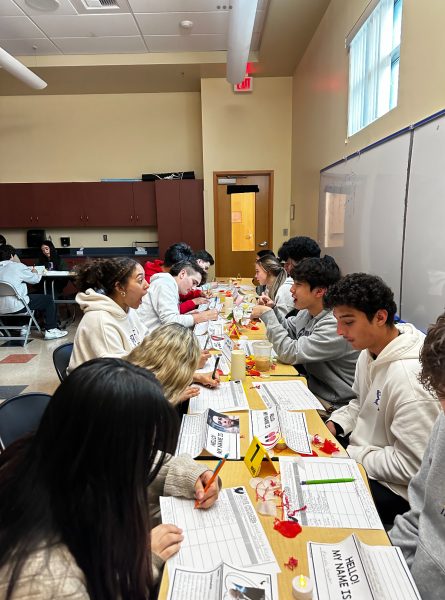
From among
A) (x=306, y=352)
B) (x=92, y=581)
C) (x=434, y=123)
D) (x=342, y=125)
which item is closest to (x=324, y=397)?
(x=306, y=352)

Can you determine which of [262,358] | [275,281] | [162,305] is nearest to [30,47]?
[162,305]

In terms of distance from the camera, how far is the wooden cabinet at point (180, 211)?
618cm

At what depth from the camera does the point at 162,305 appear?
2834mm

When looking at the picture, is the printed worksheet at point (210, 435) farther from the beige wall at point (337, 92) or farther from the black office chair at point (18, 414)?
the beige wall at point (337, 92)

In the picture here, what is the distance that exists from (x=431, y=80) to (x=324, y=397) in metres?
1.83

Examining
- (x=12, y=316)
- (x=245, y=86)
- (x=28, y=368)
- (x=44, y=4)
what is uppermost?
(x=44, y=4)

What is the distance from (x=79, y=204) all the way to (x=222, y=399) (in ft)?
18.8

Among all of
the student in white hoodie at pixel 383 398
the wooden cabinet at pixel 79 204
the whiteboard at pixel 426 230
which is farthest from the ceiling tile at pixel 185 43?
the student in white hoodie at pixel 383 398

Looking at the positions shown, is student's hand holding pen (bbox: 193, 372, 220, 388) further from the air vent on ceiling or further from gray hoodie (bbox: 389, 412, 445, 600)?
the air vent on ceiling

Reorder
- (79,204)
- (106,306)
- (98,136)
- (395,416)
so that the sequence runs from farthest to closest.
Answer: (98,136), (79,204), (106,306), (395,416)

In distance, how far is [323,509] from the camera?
988 mm

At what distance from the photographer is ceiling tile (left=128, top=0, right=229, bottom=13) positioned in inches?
152

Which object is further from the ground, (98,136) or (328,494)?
(98,136)

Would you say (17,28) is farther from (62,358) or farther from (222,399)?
(222,399)
